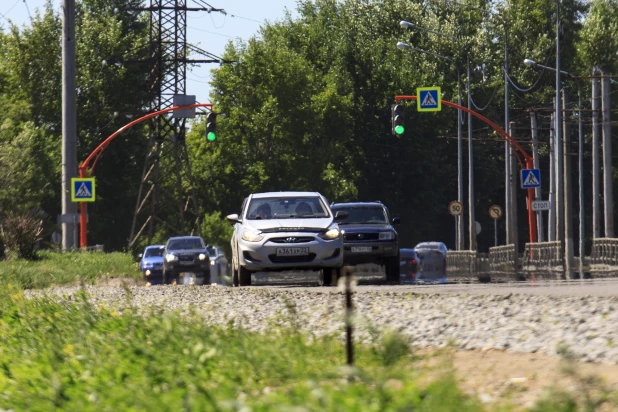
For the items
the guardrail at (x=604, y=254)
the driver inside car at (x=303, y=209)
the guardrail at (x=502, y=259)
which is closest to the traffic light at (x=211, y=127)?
the guardrail at (x=502, y=259)

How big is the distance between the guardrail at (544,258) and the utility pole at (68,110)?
15.2 m

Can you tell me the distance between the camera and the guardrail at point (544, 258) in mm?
44594

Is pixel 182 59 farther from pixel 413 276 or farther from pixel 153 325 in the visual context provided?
pixel 153 325

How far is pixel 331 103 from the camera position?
7594 cm

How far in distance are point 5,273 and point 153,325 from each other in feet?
50.2

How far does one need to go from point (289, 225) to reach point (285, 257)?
0.62 m

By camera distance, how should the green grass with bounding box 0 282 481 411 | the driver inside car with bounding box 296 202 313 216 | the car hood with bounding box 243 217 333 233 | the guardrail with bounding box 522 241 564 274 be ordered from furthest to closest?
the guardrail with bounding box 522 241 564 274, the driver inside car with bounding box 296 202 313 216, the car hood with bounding box 243 217 333 233, the green grass with bounding box 0 282 481 411

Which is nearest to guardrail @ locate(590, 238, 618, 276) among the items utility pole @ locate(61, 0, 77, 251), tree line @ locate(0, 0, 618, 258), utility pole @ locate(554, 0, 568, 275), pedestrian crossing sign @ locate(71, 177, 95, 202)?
utility pole @ locate(554, 0, 568, 275)

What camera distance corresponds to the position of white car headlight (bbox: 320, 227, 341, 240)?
75.7 feet

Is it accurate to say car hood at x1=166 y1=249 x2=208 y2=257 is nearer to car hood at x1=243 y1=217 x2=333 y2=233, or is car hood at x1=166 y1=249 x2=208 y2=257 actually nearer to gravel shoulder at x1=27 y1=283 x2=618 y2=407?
car hood at x1=243 y1=217 x2=333 y2=233

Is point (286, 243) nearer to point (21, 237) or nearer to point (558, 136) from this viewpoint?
point (21, 237)

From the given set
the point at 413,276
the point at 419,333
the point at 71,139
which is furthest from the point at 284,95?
the point at 419,333

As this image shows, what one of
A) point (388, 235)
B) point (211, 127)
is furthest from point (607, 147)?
point (388, 235)

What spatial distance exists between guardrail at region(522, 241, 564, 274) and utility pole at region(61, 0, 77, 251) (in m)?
15.2
